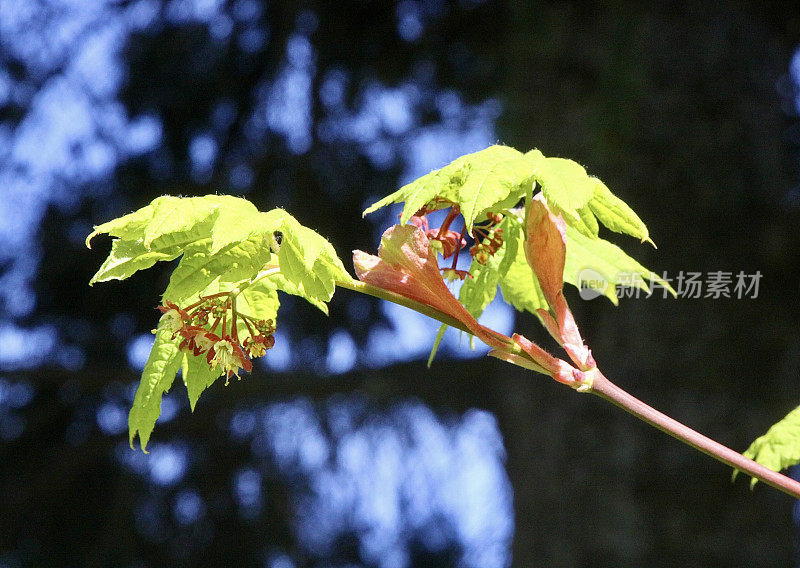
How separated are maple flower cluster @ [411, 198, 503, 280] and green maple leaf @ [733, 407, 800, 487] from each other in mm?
329

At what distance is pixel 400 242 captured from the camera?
511 mm

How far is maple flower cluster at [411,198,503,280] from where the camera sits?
22.3 inches

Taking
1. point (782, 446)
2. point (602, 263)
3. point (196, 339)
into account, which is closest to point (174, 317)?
point (196, 339)

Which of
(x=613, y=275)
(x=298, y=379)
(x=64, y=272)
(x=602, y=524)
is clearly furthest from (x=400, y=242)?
(x=64, y=272)

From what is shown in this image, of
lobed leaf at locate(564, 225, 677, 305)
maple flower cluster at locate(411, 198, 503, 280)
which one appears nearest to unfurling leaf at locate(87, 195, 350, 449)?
maple flower cluster at locate(411, 198, 503, 280)

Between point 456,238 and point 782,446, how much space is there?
0.39 meters

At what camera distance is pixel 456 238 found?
59 centimetres

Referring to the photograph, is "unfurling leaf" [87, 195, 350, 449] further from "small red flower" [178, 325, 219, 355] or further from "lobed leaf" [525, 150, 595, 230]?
"lobed leaf" [525, 150, 595, 230]

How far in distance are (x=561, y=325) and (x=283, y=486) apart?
189 centimetres

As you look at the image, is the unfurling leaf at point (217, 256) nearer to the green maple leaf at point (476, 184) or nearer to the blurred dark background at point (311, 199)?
the green maple leaf at point (476, 184)

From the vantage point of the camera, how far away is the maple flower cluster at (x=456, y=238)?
22.3 inches

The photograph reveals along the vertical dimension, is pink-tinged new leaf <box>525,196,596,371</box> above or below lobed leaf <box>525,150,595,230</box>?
below

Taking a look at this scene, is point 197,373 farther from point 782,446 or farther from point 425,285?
point 782,446

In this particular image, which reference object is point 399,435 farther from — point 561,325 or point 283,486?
point 561,325
